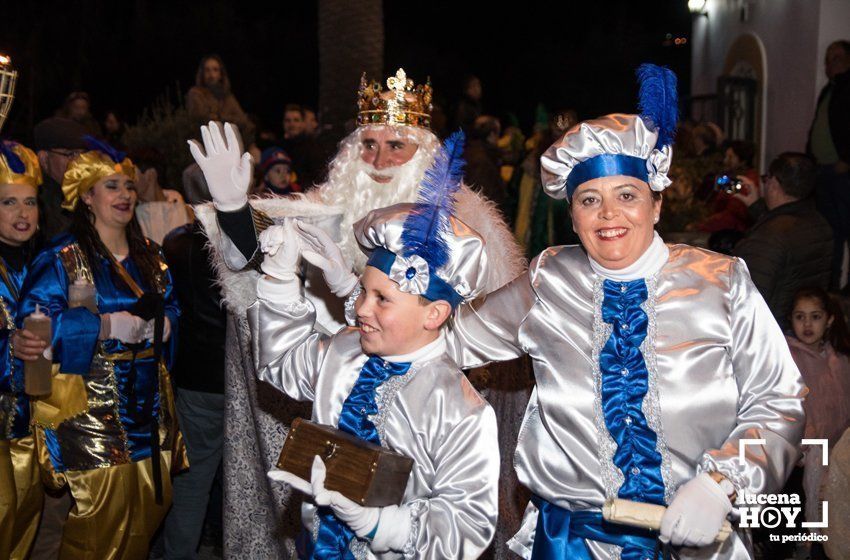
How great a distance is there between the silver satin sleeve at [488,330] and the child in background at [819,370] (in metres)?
2.40

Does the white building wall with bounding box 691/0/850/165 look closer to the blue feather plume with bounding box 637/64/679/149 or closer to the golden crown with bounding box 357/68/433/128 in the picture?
the golden crown with bounding box 357/68/433/128

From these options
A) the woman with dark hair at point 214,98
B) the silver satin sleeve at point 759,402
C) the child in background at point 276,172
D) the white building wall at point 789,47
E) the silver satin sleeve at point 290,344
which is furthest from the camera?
the white building wall at point 789,47

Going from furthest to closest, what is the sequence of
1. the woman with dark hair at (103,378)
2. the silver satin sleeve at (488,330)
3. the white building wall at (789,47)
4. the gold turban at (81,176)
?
1. the white building wall at (789,47)
2. the gold turban at (81,176)
3. the woman with dark hair at (103,378)
4. the silver satin sleeve at (488,330)

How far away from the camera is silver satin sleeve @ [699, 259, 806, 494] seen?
2.65 m

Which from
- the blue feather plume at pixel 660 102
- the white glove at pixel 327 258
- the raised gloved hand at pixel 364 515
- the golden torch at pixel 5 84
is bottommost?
the raised gloved hand at pixel 364 515

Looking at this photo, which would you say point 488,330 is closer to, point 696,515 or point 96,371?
point 696,515

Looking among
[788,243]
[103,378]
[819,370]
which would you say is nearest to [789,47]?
[788,243]

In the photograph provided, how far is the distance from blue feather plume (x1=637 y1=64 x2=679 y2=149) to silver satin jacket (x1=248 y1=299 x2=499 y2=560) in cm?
90

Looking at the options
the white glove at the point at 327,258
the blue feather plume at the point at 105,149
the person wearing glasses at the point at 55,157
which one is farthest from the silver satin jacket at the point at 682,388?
the person wearing glasses at the point at 55,157

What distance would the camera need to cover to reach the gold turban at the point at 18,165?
4.41m

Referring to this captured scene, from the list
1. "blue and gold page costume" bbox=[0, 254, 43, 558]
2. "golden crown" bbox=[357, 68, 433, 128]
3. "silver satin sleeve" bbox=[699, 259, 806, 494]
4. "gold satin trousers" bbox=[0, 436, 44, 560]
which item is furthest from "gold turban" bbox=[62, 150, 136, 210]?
"silver satin sleeve" bbox=[699, 259, 806, 494]

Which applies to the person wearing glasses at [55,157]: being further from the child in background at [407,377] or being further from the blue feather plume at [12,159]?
the child in background at [407,377]

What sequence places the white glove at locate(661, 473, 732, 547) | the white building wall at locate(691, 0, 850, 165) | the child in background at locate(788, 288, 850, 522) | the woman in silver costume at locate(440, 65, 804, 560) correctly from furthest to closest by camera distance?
the white building wall at locate(691, 0, 850, 165), the child in background at locate(788, 288, 850, 522), the woman in silver costume at locate(440, 65, 804, 560), the white glove at locate(661, 473, 732, 547)

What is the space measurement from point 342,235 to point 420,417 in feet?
4.95
